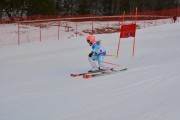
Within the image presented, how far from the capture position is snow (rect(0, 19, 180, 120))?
8.87 meters

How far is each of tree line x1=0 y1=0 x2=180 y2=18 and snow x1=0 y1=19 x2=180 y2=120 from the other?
3437cm

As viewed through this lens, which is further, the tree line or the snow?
the tree line

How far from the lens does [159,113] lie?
27.6 feet

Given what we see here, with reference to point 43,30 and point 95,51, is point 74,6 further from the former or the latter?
point 95,51

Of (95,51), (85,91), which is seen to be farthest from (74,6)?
(85,91)

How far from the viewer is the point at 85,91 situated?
11406mm

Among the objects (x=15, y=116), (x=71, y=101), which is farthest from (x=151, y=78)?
(x=15, y=116)

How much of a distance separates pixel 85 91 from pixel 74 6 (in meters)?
67.9

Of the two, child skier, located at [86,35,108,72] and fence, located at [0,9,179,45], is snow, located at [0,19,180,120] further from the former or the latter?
fence, located at [0,9,179,45]

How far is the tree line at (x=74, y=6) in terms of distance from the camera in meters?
56.7

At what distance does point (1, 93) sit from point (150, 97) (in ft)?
14.8

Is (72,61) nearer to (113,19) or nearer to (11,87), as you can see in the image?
(11,87)

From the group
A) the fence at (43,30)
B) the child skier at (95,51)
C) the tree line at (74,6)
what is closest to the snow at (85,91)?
the child skier at (95,51)

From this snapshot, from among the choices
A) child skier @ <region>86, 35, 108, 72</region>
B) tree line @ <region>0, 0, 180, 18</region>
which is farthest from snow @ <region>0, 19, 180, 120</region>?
tree line @ <region>0, 0, 180, 18</region>
